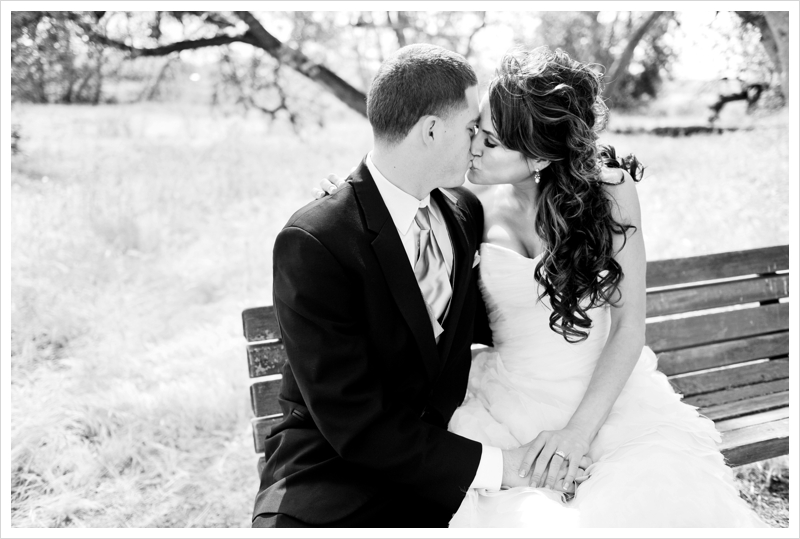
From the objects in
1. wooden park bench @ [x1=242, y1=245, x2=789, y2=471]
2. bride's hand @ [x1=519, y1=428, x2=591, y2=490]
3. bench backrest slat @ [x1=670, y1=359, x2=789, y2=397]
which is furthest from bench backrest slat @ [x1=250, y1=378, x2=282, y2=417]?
bench backrest slat @ [x1=670, y1=359, x2=789, y2=397]

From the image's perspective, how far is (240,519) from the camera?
3.41 meters

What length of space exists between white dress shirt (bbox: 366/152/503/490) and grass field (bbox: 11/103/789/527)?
1727mm

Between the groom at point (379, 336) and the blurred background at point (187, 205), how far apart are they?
53cm

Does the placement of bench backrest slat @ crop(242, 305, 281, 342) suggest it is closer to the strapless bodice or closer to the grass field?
the strapless bodice

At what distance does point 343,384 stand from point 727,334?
7.88 feet

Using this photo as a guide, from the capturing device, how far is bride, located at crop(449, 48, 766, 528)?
2.31 m

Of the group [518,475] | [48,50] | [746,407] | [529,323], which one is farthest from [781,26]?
[48,50]

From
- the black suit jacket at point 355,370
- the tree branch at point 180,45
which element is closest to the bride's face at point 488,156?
the black suit jacket at point 355,370

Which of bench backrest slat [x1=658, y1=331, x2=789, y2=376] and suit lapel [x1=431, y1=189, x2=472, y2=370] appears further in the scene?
bench backrest slat [x1=658, y1=331, x2=789, y2=376]

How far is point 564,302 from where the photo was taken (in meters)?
2.52

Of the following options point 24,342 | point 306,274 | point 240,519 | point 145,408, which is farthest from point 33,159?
point 306,274

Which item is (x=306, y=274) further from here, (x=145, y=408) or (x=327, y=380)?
(x=145, y=408)

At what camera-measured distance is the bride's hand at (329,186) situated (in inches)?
89.7

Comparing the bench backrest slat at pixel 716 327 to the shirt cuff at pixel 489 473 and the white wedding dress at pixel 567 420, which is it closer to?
the white wedding dress at pixel 567 420
